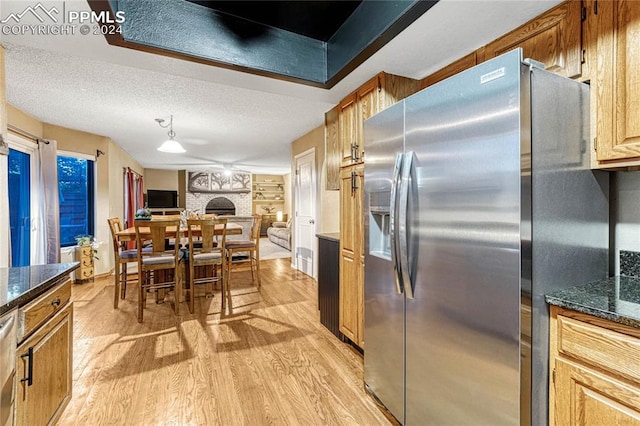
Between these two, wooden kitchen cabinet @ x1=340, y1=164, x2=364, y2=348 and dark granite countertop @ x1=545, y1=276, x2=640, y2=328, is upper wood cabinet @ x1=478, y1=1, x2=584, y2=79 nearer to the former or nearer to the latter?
dark granite countertop @ x1=545, y1=276, x2=640, y2=328

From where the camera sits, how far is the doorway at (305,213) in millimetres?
4785

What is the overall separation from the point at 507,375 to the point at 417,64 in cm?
186

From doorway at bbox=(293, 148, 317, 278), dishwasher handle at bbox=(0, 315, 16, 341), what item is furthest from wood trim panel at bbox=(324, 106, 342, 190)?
dishwasher handle at bbox=(0, 315, 16, 341)

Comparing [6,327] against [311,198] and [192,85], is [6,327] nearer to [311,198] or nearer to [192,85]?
[192,85]

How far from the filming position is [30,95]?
10.0ft

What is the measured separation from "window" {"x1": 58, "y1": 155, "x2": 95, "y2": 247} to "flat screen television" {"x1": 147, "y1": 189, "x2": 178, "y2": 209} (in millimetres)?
4232

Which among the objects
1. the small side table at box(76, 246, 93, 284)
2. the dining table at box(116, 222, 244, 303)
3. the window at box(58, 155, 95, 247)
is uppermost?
the window at box(58, 155, 95, 247)

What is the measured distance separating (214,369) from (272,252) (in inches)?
198

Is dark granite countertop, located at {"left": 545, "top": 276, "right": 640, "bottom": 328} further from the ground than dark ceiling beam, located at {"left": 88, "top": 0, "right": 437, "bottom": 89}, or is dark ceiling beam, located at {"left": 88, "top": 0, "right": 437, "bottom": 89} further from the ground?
dark ceiling beam, located at {"left": 88, "top": 0, "right": 437, "bottom": 89}

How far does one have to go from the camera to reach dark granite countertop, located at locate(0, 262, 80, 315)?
110 centimetres

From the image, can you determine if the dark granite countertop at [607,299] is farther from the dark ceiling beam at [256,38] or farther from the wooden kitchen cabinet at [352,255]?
the dark ceiling beam at [256,38]

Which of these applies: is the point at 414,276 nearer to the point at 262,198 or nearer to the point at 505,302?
the point at 505,302

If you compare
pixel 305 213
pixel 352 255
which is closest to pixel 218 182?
pixel 305 213

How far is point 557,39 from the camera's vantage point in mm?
1348
